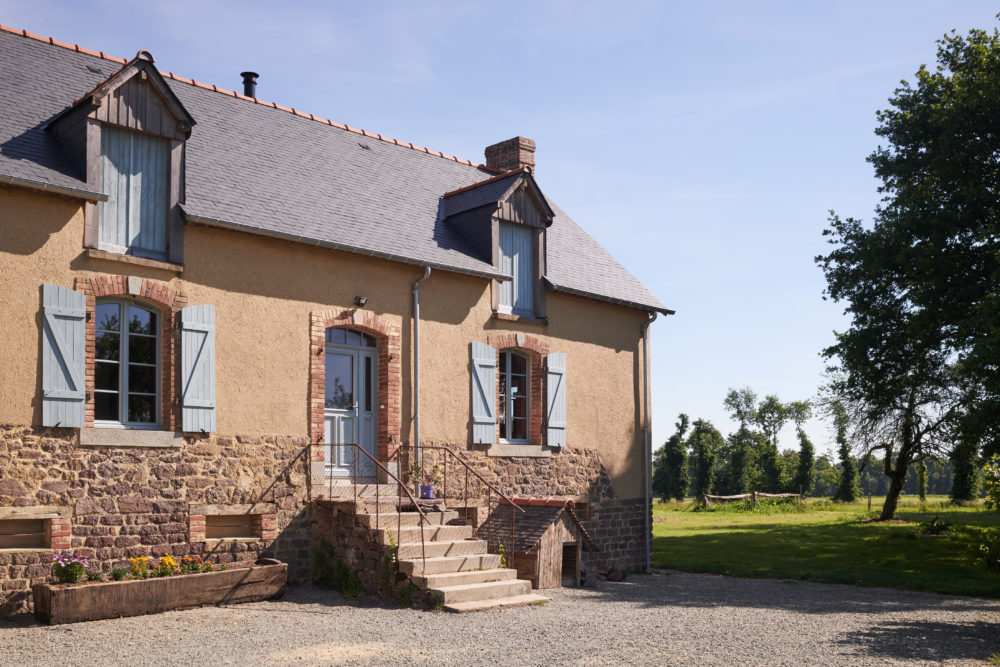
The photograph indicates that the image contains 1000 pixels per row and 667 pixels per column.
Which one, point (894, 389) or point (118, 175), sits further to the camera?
point (894, 389)

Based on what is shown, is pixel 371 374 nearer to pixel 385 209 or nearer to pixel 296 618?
pixel 385 209

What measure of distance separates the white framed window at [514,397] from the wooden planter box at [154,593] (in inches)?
198

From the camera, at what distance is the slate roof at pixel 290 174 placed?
1127 cm

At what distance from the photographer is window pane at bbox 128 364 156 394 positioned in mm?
10914

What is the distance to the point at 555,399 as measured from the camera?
1521 centimetres

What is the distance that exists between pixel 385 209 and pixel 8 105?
5299 millimetres

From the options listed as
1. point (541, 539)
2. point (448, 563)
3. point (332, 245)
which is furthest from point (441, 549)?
point (332, 245)

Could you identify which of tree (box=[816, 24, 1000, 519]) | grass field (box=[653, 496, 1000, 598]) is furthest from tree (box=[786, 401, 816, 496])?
tree (box=[816, 24, 1000, 519])

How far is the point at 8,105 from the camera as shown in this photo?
36.6 feet

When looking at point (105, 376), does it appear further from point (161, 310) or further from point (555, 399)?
point (555, 399)

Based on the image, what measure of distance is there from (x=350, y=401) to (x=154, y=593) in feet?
13.4

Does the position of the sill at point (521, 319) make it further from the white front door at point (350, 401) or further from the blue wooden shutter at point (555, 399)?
the white front door at point (350, 401)

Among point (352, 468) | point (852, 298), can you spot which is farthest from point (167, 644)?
point (852, 298)

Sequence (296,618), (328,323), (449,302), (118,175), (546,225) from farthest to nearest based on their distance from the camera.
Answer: (546,225)
(449,302)
(328,323)
(118,175)
(296,618)
